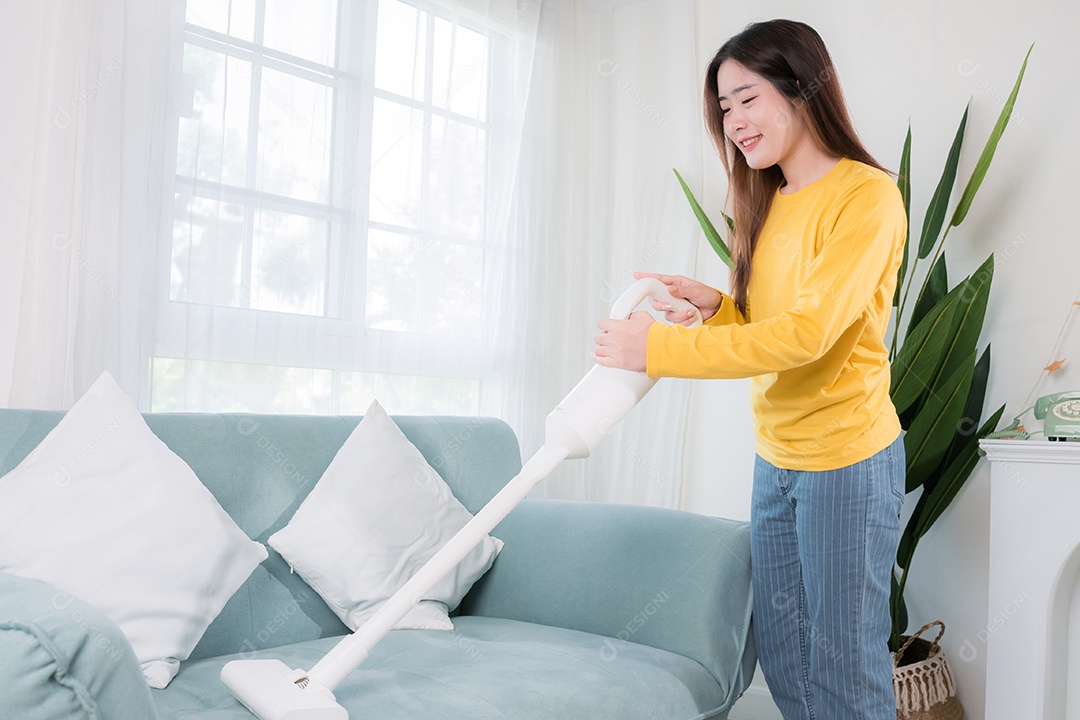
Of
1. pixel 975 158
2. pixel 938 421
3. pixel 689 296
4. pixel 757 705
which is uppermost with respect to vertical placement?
pixel 975 158

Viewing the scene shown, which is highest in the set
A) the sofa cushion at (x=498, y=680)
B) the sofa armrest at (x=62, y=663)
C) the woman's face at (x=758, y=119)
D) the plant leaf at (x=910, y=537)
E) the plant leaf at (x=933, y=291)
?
the woman's face at (x=758, y=119)

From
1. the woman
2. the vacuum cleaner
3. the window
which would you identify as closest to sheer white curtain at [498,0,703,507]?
the window

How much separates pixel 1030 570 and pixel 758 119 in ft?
3.90

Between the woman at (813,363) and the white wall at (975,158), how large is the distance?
1.06 m

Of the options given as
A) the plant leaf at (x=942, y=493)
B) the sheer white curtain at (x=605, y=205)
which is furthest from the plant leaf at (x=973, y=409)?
the sheer white curtain at (x=605, y=205)

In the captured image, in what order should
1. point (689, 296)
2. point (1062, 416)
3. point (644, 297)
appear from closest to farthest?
point (644, 297) < point (689, 296) < point (1062, 416)

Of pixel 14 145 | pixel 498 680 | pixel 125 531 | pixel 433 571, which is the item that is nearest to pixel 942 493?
pixel 498 680

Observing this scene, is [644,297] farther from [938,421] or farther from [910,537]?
[910,537]

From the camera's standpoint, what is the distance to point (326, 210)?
2.24 m

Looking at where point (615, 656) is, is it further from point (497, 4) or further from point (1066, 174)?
point (497, 4)

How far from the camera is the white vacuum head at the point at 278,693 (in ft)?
3.67

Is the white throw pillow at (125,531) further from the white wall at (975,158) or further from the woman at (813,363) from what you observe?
the white wall at (975,158)

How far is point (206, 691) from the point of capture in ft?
4.17

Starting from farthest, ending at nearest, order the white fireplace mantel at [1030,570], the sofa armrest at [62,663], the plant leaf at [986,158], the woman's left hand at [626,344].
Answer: the plant leaf at [986,158] → the white fireplace mantel at [1030,570] → the woman's left hand at [626,344] → the sofa armrest at [62,663]
